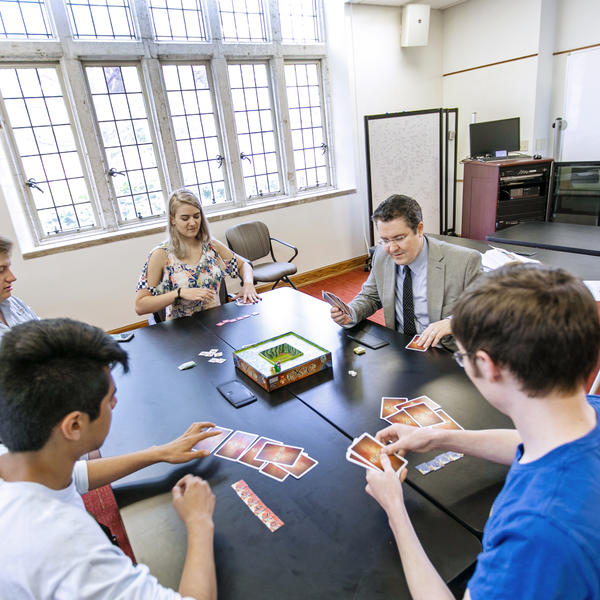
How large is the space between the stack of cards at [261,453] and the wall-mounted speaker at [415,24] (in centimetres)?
550

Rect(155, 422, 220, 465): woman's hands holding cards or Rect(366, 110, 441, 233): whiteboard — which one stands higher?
Rect(366, 110, 441, 233): whiteboard

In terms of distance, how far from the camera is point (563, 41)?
189 inches

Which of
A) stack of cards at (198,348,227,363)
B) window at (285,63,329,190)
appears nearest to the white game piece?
stack of cards at (198,348,227,363)

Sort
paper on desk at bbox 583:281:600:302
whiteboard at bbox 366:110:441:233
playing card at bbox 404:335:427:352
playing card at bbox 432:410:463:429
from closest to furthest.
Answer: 1. playing card at bbox 432:410:463:429
2. playing card at bbox 404:335:427:352
3. paper on desk at bbox 583:281:600:302
4. whiteboard at bbox 366:110:441:233

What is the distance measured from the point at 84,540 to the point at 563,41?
249 inches

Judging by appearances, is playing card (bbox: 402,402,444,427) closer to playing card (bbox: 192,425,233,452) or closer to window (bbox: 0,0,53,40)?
playing card (bbox: 192,425,233,452)

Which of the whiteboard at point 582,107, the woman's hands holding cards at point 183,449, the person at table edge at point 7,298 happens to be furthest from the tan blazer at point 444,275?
the whiteboard at point 582,107

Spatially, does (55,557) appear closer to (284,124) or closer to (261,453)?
(261,453)

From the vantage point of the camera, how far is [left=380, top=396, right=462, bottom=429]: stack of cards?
1271mm

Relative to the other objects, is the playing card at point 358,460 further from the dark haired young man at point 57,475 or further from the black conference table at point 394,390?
the dark haired young man at point 57,475

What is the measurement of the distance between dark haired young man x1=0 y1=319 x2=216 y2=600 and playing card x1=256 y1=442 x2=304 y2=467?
302mm

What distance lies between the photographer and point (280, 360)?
5.52ft

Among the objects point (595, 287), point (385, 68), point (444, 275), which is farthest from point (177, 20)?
point (595, 287)

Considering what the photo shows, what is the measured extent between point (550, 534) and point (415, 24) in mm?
5932
